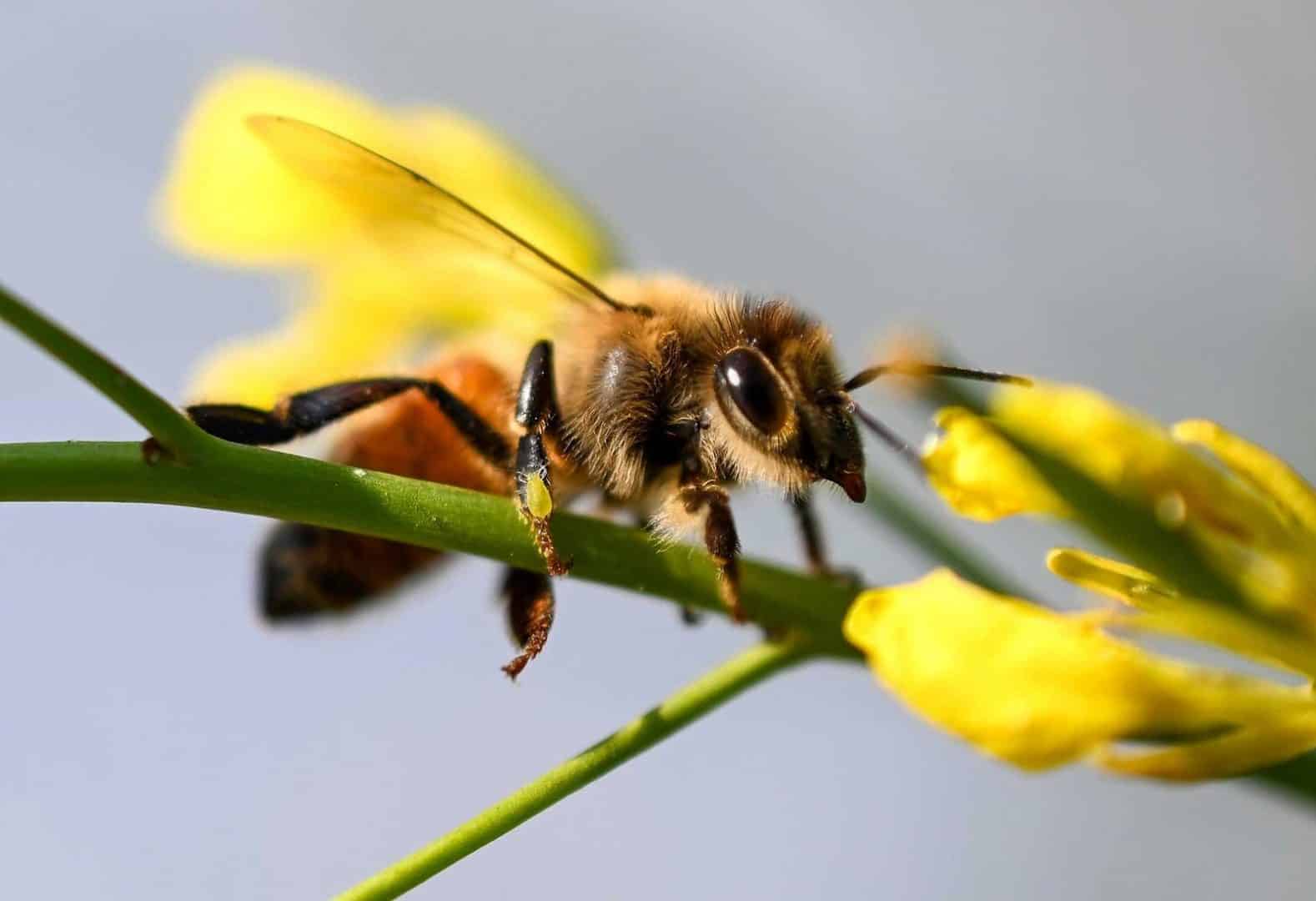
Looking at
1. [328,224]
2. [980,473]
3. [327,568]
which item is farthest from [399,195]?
[980,473]

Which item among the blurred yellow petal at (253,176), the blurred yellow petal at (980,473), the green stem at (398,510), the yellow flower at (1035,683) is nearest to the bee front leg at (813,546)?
the green stem at (398,510)

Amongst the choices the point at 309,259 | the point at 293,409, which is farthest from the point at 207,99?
the point at 293,409

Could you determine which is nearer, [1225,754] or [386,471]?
[1225,754]

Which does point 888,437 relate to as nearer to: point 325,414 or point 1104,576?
point 1104,576

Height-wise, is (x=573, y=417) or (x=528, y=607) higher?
(x=573, y=417)

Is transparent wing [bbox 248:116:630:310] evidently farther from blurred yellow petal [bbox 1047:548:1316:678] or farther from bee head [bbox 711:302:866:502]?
blurred yellow petal [bbox 1047:548:1316:678]

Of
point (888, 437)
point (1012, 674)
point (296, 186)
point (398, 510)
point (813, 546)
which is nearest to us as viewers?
point (1012, 674)

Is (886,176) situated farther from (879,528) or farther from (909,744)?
(879,528)
